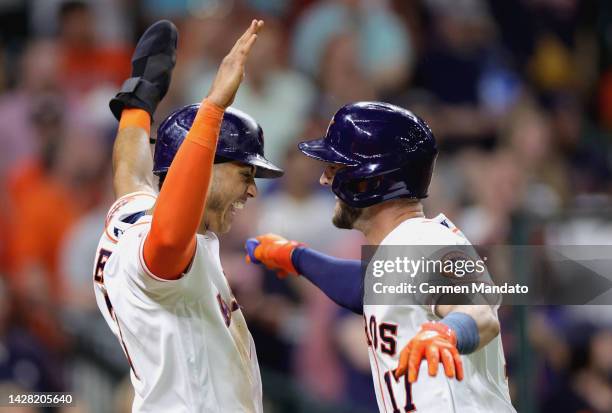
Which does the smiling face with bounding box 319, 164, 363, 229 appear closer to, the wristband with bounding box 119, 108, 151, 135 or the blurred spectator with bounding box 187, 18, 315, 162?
the wristband with bounding box 119, 108, 151, 135

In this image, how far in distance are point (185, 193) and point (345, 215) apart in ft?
2.46

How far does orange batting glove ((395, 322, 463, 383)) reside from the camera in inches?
114

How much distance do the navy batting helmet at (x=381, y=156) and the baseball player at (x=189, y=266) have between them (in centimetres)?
25

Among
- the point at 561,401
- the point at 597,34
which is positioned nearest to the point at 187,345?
the point at 561,401

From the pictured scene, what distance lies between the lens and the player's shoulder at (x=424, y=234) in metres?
3.46

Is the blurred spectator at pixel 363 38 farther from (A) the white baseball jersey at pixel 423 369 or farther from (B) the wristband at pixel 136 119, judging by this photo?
(A) the white baseball jersey at pixel 423 369

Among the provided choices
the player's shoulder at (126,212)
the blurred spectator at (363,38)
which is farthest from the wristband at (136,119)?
the blurred spectator at (363,38)

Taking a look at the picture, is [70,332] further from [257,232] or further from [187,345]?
[187,345]

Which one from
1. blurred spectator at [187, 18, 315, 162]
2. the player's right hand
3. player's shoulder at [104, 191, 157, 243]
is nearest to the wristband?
player's shoulder at [104, 191, 157, 243]

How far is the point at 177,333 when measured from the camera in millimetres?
3436

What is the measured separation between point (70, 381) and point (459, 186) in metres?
2.92

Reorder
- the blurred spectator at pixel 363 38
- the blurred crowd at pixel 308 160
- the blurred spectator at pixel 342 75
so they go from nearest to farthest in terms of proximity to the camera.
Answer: the blurred crowd at pixel 308 160 → the blurred spectator at pixel 342 75 → the blurred spectator at pixel 363 38

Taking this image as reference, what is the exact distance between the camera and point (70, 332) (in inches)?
244

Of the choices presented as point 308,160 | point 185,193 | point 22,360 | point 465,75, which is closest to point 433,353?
point 185,193
